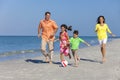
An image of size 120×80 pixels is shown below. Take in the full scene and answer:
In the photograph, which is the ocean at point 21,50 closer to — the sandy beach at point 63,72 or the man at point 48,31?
the man at point 48,31

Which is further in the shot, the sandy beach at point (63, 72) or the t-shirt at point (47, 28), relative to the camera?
the t-shirt at point (47, 28)

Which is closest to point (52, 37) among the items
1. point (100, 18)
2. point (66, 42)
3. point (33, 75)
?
point (66, 42)

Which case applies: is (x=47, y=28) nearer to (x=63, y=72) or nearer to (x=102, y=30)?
(x=102, y=30)

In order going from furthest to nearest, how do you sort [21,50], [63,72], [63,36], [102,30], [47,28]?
1. [21,50]
2. [102,30]
3. [47,28]
4. [63,36]
5. [63,72]

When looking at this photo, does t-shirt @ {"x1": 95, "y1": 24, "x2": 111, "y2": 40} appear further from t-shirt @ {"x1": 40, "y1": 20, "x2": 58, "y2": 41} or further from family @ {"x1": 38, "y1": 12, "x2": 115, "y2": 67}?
t-shirt @ {"x1": 40, "y1": 20, "x2": 58, "y2": 41}

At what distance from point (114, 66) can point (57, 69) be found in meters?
2.05

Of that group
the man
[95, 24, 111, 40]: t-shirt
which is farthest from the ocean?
[95, 24, 111, 40]: t-shirt

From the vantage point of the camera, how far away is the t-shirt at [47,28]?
51.4ft

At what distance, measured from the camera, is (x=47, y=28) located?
1573 centimetres

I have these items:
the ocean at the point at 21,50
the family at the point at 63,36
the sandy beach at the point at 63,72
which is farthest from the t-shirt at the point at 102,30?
the ocean at the point at 21,50

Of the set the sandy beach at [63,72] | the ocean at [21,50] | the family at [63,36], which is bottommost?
the ocean at [21,50]

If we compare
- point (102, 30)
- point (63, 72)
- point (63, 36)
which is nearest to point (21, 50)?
point (102, 30)

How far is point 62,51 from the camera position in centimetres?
1513

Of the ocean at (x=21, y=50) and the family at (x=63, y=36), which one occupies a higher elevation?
the family at (x=63, y=36)
